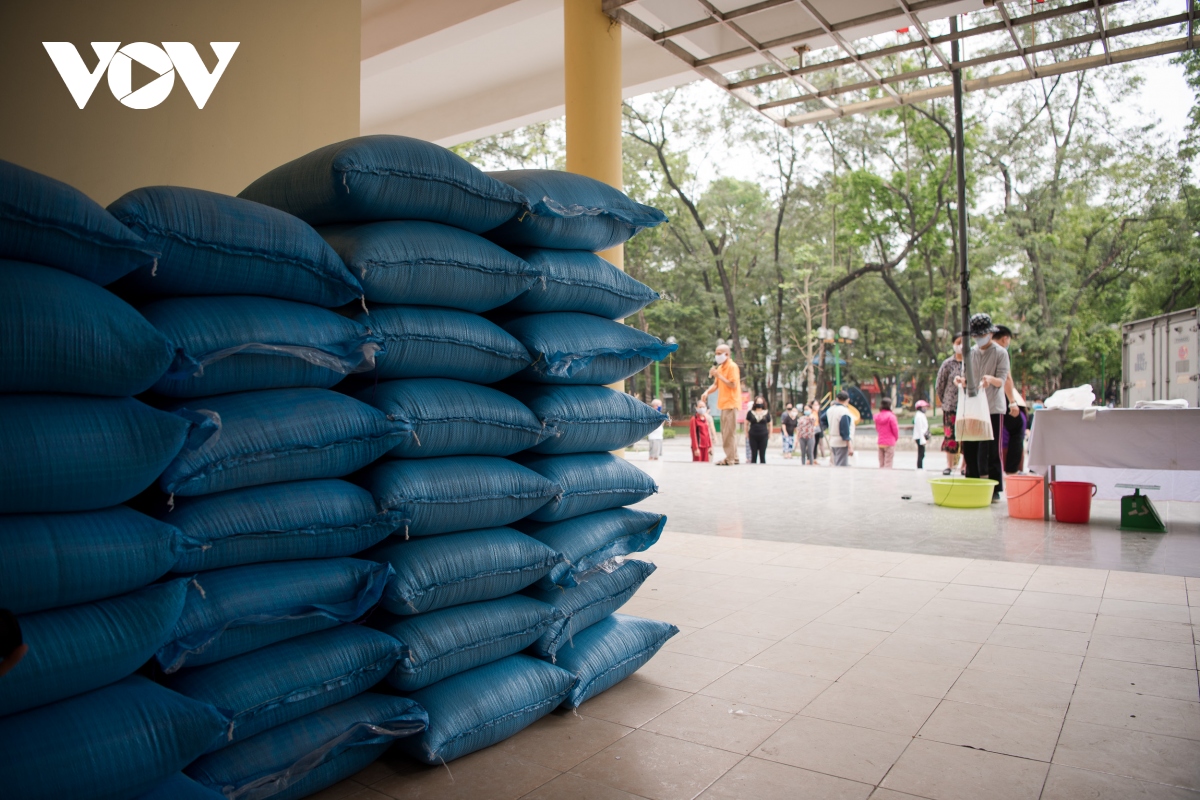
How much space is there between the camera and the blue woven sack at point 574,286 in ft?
8.84

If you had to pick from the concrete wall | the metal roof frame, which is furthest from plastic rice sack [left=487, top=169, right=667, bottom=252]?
the metal roof frame

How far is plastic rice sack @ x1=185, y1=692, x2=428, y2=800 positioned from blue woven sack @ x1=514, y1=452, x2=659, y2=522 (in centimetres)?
77

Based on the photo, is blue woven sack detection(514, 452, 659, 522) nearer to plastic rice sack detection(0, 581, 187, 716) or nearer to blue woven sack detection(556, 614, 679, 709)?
blue woven sack detection(556, 614, 679, 709)

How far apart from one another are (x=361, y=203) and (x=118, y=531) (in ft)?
3.43

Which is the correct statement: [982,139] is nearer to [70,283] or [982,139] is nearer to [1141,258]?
[1141,258]

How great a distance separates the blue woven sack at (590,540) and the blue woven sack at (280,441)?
698mm

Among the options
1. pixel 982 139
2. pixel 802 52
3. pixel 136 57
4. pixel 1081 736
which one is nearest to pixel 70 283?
pixel 1081 736

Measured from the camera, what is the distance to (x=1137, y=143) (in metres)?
23.4

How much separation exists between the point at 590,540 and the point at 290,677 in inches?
43.5

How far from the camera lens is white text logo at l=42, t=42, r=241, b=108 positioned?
12.9 ft

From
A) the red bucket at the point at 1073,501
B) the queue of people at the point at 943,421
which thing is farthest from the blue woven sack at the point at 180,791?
the queue of people at the point at 943,421

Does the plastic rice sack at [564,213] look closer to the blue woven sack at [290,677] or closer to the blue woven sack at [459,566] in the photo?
the blue woven sack at [459,566]

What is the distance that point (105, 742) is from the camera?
150cm

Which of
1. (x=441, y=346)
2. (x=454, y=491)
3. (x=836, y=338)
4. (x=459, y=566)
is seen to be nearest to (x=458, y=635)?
(x=459, y=566)
